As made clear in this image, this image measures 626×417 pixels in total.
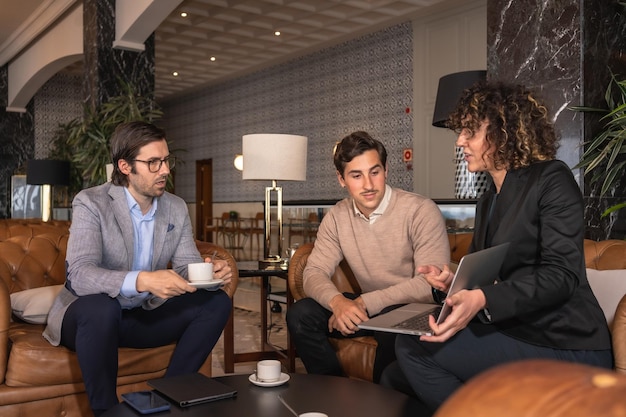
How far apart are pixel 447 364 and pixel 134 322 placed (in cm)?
126

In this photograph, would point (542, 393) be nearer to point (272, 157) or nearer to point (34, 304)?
point (34, 304)

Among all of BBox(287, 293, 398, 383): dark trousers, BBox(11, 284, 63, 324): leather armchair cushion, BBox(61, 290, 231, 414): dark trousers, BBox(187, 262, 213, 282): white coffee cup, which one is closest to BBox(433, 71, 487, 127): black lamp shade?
BBox(287, 293, 398, 383): dark trousers

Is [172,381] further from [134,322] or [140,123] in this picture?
[140,123]

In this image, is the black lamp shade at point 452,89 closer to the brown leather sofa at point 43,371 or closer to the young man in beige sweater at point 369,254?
the young man in beige sweater at point 369,254

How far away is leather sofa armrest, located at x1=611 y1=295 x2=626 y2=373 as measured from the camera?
1689 millimetres

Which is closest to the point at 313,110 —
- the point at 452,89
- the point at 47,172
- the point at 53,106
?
the point at 47,172

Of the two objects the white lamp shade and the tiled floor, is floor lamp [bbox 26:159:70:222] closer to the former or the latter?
the tiled floor

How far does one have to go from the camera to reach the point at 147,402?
1.61 meters

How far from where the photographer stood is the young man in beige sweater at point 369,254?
2531 mm

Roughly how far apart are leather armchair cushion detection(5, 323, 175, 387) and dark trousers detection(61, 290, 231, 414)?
43 millimetres

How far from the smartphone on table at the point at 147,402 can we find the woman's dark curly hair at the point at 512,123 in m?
1.18

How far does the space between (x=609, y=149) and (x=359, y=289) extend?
1.32 m

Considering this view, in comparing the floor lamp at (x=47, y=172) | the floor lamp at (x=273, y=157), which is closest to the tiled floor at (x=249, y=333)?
the floor lamp at (x=273, y=157)

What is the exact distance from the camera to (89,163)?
6582 millimetres
